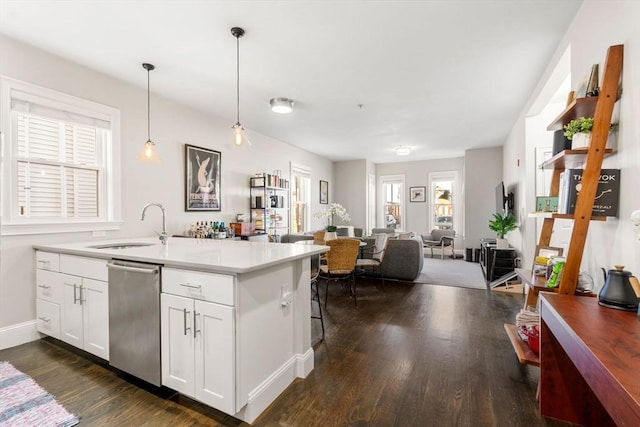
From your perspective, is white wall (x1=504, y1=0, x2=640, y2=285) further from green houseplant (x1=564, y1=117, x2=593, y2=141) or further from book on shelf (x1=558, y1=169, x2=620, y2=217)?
green houseplant (x1=564, y1=117, x2=593, y2=141)

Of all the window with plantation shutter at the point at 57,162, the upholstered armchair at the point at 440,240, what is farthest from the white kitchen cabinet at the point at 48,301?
the upholstered armchair at the point at 440,240

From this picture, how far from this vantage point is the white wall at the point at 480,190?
6.89 meters

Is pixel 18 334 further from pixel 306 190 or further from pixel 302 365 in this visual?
pixel 306 190

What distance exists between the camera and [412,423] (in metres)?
Result: 1.65

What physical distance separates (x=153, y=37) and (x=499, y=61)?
10.8ft

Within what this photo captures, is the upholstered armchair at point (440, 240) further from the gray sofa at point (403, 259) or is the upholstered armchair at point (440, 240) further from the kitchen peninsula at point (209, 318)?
Answer: the kitchen peninsula at point (209, 318)

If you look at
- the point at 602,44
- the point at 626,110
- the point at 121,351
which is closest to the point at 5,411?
the point at 121,351

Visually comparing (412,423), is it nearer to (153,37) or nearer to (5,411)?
(5,411)

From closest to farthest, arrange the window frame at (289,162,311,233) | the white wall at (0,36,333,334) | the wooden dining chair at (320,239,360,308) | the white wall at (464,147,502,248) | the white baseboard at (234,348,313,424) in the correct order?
1. the white baseboard at (234,348,313,424)
2. the white wall at (0,36,333,334)
3. the wooden dining chair at (320,239,360,308)
4. the window frame at (289,162,311,233)
5. the white wall at (464,147,502,248)

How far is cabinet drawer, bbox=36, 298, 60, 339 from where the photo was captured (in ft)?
8.23

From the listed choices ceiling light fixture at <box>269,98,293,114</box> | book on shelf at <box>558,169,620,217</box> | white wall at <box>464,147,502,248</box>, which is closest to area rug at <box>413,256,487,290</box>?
white wall at <box>464,147,502,248</box>

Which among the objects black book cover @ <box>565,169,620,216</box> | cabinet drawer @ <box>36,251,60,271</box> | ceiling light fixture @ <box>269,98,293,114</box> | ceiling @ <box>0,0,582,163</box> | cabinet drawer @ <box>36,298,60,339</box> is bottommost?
cabinet drawer @ <box>36,298,60,339</box>

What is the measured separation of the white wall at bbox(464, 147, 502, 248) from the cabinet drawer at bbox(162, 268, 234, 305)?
692 cm

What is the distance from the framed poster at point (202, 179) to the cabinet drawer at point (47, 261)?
1.60 m
